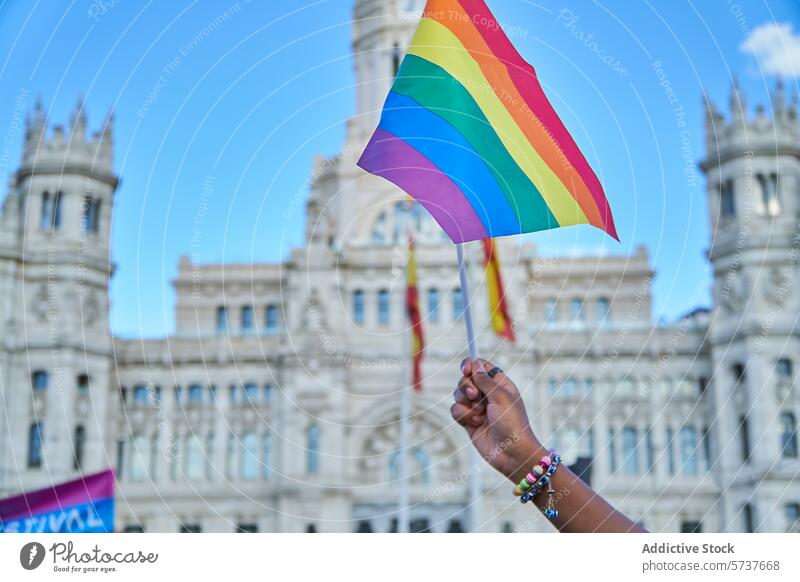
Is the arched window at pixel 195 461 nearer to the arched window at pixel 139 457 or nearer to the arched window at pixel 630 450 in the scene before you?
the arched window at pixel 139 457

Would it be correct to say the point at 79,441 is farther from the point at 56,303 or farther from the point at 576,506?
the point at 576,506

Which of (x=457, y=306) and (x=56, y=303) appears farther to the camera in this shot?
(x=457, y=306)

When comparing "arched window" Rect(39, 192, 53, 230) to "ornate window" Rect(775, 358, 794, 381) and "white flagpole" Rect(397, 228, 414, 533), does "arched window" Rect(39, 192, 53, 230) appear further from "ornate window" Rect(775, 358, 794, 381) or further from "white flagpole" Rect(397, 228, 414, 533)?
"ornate window" Rect(775, 358, 794, 381)

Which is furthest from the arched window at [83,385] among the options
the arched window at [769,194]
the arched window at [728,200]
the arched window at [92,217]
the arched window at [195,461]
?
the arched window at [769,194]

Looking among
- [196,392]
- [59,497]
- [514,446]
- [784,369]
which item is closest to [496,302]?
[784,369]

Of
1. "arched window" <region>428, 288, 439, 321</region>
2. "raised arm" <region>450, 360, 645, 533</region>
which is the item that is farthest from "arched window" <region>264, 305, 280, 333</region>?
"raised arm" <region>450, 360, 645, 533</region>

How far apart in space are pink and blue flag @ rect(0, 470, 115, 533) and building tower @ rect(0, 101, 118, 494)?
21.1m

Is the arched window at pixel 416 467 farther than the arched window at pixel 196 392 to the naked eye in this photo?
No

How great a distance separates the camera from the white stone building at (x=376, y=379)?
40938 mm

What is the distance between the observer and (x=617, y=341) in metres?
43.6

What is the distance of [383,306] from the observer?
45.1 meters

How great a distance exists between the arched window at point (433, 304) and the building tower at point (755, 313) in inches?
422
